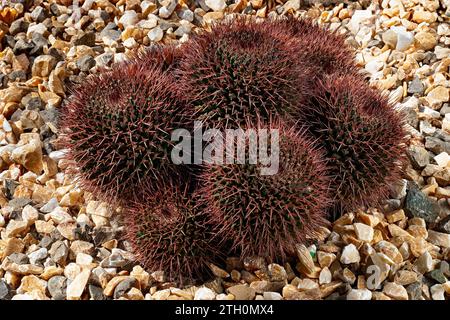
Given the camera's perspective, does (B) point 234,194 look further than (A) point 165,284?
No

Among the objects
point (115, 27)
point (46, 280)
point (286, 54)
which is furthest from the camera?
point (115, 27)

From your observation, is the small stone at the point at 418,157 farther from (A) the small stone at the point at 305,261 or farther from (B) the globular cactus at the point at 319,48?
(A) the small stone at the point at 305,261

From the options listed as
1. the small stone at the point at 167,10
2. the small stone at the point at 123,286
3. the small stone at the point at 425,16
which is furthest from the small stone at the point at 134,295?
the small stone at the point at 425,16

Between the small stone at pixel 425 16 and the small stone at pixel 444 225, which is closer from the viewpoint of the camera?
the small stone at pixel 444 225

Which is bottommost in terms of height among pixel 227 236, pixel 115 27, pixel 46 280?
pixel 46 280

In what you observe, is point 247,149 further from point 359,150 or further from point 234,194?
point 359,150

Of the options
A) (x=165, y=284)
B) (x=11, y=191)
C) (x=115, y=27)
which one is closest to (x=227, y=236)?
(x=165, y=284)

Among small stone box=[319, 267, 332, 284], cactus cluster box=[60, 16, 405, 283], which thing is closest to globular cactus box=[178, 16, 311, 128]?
cactus cluster box=[60, 16, 405, 283]

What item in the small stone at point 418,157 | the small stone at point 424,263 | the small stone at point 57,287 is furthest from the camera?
the small stone at point 418,157
